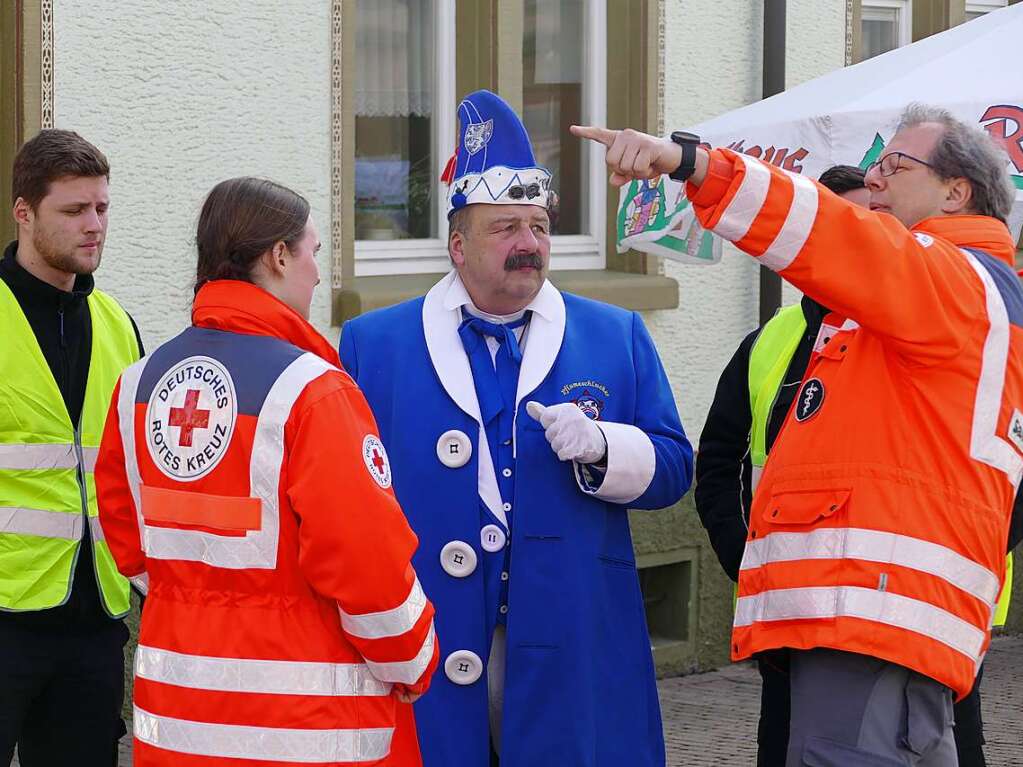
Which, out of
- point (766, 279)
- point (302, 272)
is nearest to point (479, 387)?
point (302, 272)

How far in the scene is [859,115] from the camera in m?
5.32

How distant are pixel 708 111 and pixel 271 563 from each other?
530 cm

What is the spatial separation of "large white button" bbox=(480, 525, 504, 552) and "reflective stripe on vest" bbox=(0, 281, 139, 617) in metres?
1.04

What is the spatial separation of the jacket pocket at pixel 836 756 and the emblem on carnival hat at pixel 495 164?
1.53m

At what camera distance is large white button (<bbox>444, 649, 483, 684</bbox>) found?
12.3 feet

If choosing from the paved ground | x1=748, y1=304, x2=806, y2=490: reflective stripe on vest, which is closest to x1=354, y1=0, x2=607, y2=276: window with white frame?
the paved ground

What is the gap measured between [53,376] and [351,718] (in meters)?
1.54

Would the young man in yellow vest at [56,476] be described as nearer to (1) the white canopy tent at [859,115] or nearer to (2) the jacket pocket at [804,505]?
(2) the jacket pocket at [804,505]

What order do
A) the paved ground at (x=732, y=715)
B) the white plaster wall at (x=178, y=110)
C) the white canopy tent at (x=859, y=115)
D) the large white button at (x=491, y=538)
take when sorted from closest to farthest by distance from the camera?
1. the large white button at (x=491, y=538)
2. the white canopy tent at (x=859, y=115)
3. the white plaster wall at (x=178, y=110)
4. the paved ground at (x=732, y=715)

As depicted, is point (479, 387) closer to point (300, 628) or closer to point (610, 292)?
point (300, 628)

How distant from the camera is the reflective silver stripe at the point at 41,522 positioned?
405cm

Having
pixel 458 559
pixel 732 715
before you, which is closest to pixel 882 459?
pixel 458 559

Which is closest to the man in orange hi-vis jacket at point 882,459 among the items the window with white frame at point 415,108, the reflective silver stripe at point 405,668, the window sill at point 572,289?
the reflective silver stripe at point 405,668

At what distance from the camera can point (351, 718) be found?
3062 mm
